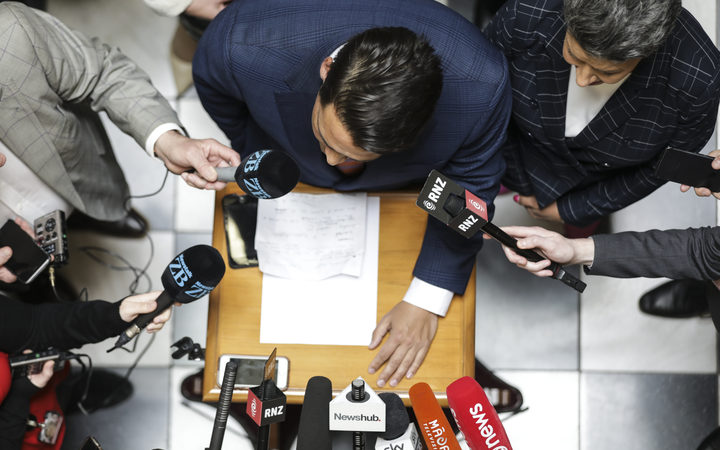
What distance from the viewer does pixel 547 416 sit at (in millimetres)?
2449

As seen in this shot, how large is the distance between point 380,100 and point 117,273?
1683 mm

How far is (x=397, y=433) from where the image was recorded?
1.24 m

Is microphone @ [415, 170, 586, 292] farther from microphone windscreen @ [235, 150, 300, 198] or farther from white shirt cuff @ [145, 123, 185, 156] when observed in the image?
white shirt cuff @ [145, 123, 185, 156]

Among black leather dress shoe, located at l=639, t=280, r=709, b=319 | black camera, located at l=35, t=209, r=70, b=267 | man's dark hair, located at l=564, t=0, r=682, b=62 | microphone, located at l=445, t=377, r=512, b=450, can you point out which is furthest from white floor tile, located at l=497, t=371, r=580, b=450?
black camera, located at l=35, t=209, r=70, b=267

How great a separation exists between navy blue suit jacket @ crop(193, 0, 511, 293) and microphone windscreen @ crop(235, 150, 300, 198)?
19 cm

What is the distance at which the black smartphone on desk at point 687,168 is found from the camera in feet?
4.79

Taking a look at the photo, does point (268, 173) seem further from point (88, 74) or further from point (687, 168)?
point (687, 168)

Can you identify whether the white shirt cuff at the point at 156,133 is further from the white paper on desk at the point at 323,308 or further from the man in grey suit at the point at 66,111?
the white paper on desk at the point at 323,308

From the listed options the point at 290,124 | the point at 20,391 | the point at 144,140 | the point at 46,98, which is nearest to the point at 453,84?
the point at 290,124

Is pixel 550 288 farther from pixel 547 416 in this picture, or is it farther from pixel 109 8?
pixel 109 8

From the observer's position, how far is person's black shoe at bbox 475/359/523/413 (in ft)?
8.01

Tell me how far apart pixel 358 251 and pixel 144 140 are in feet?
2.00

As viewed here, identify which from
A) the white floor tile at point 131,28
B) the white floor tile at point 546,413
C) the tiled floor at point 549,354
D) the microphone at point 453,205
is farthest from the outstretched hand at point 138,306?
the white floor tile at point 546,413

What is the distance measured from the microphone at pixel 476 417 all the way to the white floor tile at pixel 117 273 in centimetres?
151
